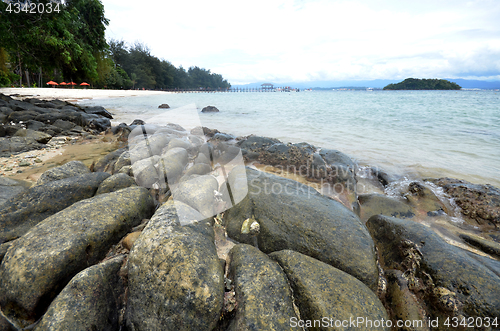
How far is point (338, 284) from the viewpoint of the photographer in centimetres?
150

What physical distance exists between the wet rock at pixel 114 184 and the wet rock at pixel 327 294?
1996mm

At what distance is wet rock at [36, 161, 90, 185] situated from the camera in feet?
8.53

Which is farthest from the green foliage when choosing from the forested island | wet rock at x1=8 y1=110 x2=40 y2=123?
wet rock at x1=8 y1=110 x2=40 y2=123

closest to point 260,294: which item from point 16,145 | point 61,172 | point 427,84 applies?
point 61,172

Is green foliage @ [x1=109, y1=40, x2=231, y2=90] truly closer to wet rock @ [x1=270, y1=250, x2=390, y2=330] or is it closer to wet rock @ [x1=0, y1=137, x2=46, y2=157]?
wet rock @ [x1=0, y1=137, x2=46, y2=157]

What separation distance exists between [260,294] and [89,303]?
3.44ft

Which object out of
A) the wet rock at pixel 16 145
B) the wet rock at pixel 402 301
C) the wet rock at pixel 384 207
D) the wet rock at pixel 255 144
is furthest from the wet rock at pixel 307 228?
the wet rock at pixel 16 145

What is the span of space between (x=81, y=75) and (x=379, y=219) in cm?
1732

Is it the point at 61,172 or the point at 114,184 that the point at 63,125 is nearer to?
the point at 61,172

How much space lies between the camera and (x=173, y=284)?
4.47 feet

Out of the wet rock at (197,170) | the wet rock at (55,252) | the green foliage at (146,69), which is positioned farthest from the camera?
the green foliage at (146,69)

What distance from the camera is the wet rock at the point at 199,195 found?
229 centimetres

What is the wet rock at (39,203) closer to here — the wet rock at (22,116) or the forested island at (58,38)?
the wet rock at (22,116)

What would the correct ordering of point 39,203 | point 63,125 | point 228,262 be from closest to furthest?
point 228,262
point 39,203
point 63,125
